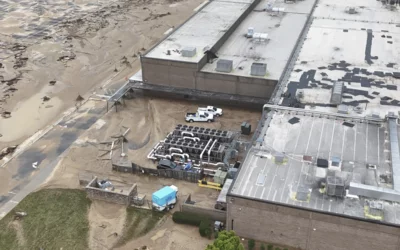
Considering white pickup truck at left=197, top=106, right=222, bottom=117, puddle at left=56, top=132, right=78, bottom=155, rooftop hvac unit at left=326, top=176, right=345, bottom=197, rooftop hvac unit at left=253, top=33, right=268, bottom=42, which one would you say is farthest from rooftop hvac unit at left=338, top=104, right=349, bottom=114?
puddle at left=56, top=132, right=78, bottom=155

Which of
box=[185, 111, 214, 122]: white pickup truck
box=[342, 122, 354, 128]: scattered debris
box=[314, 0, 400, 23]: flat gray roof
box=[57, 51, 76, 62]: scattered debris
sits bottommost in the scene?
box=[185, 111, 214, 122]: white pickup truck

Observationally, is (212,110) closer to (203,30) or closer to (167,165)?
(167,165)

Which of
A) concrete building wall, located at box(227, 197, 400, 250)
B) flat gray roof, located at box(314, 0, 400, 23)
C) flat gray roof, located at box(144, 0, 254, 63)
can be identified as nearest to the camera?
concrete building wall, located at box(227, 197, 400, 250)

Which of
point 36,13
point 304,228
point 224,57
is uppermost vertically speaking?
point 224,57

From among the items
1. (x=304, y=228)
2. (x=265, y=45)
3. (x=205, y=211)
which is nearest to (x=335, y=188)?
(x=304, y=228)

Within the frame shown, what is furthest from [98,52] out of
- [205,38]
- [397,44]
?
[397,44]

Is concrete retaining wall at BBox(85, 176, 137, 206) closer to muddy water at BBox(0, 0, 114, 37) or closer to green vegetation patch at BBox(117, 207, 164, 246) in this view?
green vegetation patch at BBox(117, 207, 164, 246)

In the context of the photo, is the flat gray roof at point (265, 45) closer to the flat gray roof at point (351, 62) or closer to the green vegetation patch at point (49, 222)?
the flat gray roof at point (351, 62)
